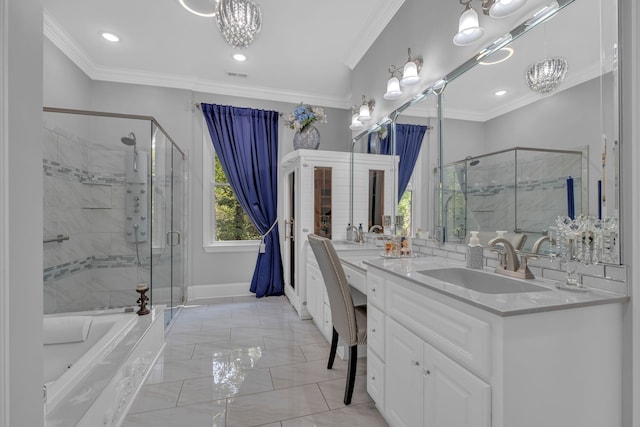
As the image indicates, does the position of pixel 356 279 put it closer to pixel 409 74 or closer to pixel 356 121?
pixel 409 74

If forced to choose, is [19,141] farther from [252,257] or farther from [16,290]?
[252,257]

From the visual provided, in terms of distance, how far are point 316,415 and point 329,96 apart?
3.99 metres

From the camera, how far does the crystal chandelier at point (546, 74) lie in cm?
A: 129

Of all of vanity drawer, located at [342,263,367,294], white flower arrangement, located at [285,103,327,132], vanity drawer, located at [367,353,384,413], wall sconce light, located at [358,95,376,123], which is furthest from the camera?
white flower arrangement, located at [285,103,327,132]

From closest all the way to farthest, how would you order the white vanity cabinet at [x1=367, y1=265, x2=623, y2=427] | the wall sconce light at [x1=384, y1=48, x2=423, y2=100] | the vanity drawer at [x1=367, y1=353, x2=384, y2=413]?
the white vanity cabinet at [x1=367, y1=265, x2=623, y2=427] < the vanity drawer at [x1=367, y1=353, x2=384, y2=413] < the wall sconce light at [x1=384, y1=48, x2=423, y2=100]

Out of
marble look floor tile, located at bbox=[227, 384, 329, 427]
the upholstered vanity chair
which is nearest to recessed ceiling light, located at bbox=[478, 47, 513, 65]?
the upholstered vanity chair

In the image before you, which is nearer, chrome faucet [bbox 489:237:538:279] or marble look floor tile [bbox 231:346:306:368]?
chrome faucet [bbox 489:237:538:279]

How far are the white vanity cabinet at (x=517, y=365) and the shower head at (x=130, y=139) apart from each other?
305 centimetres

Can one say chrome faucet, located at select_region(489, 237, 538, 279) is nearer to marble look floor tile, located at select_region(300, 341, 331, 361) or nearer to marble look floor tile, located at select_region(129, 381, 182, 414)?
marble look floor tile, located at select_region(300, 341, 331, 361)

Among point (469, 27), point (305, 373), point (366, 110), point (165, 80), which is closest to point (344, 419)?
point (305, 373)

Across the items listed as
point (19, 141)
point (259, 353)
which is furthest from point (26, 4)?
point (259, 353)

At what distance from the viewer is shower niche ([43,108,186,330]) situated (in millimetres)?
2779

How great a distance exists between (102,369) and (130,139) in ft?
7.33

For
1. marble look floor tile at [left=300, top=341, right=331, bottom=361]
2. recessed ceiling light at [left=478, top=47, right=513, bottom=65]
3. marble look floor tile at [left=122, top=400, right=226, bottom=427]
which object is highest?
recessed ceiling light at [left=478, top=47, right=513, bottom=65]
